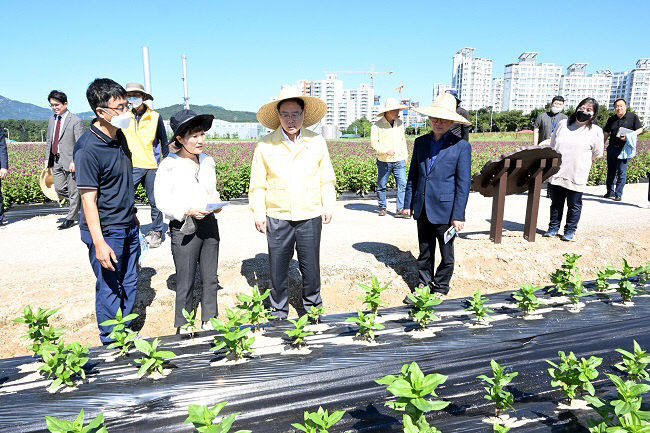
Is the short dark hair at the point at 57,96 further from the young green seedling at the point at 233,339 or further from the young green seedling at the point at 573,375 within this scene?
the young green seedling at the point at 573,375

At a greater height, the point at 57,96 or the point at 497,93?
the point at 497,93

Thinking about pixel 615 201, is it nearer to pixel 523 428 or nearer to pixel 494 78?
pixel 523 428

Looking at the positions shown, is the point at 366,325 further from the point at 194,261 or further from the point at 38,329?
the point at 38,329

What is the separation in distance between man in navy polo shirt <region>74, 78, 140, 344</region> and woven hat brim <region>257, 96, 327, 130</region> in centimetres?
102

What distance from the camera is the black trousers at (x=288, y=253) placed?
337 cm

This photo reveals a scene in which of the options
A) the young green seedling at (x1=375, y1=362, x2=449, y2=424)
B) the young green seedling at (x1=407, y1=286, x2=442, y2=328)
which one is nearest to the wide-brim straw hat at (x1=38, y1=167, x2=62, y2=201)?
the young green seedling at (x1=407, y1=286, x2=442, y2=328)

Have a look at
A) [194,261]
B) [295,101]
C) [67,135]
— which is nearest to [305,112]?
[295,101]

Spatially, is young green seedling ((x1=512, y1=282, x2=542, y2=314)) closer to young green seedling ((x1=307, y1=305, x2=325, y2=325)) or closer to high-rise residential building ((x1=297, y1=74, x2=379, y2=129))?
young green seedling ((x1=307, y1=305, x2=325, y2=325))

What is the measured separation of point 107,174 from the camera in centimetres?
277

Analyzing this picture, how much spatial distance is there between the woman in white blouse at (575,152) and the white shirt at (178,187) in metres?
4.72

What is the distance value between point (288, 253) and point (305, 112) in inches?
47.8

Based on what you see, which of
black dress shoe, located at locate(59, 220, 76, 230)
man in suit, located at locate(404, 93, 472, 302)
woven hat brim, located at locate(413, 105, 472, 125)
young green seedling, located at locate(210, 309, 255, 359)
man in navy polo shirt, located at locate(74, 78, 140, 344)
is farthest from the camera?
black dress shoe, located at locate(59, 220, 76, 230)

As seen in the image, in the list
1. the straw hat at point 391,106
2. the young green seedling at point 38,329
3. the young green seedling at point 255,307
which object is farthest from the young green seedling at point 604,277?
the straw hat at point 391,106

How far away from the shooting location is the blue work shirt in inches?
→ 105
